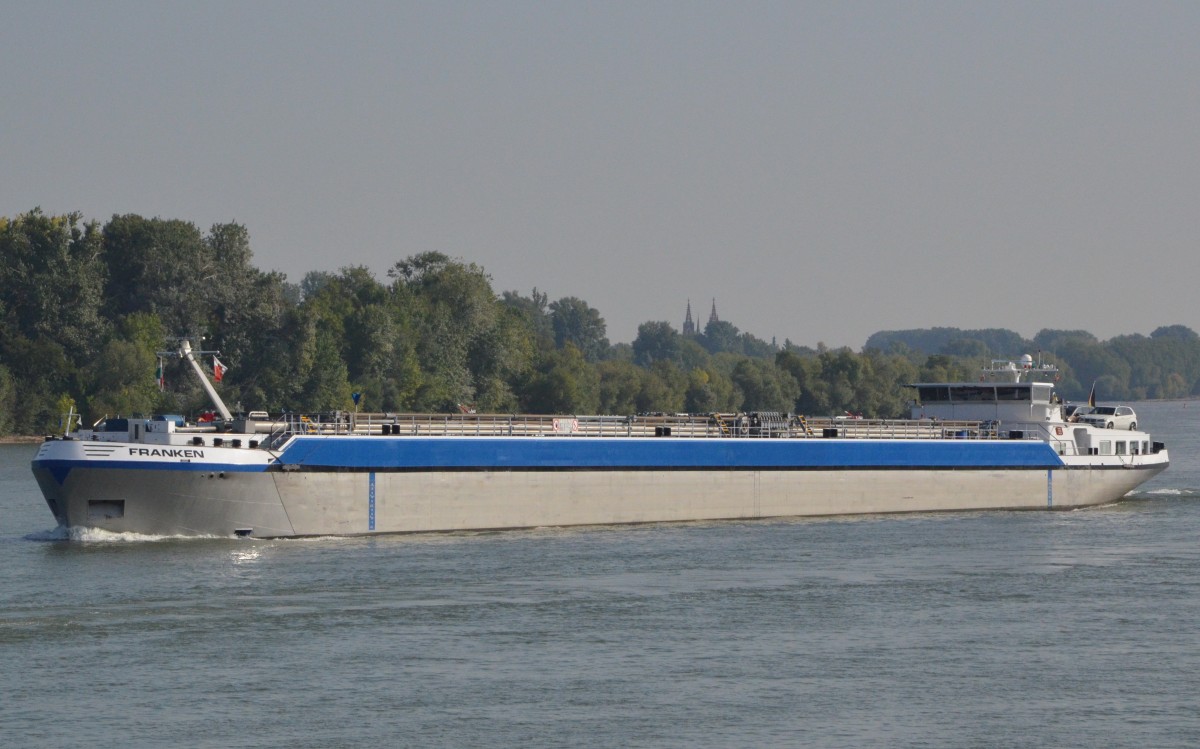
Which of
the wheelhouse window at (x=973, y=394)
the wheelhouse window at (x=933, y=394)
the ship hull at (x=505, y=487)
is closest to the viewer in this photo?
the ship hull at (x=505, y=487)

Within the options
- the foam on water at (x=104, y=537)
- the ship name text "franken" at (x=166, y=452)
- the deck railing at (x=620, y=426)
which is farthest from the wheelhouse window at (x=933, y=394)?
the ship name text "franken" at (x=166, y=452)

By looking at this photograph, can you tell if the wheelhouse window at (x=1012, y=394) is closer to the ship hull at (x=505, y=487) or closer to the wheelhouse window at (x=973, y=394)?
the wheelhouse window at (x=973, y=394)

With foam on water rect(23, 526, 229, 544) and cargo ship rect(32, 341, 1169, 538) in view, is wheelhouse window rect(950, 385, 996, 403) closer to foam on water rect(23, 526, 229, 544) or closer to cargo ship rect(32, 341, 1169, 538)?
cargo ship rect(32, 341, 1169, 538)

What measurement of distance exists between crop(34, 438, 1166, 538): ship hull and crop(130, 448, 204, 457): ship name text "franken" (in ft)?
0.50

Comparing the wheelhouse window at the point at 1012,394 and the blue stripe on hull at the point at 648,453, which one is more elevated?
the wheelhouse window at the point at 1012,394

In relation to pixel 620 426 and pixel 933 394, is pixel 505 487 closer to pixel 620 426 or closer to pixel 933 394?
pixel 620 426

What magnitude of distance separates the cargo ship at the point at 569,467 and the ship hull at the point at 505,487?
0.17ft

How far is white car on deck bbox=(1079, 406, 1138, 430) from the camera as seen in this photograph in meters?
62.7

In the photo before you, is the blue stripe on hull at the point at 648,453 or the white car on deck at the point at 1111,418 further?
the white car on deck at the point at 1111,418

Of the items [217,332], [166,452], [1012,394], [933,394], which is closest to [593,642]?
[166,452]

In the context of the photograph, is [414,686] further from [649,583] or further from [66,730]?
[649,583]

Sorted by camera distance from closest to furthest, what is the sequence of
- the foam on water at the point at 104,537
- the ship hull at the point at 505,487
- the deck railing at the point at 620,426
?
the foam on water at the point at 104,537 < the ship hull at the point at 505,487 < the deck railing at the point at 620,426

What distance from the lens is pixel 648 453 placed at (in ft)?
165

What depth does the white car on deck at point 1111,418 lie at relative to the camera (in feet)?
206
